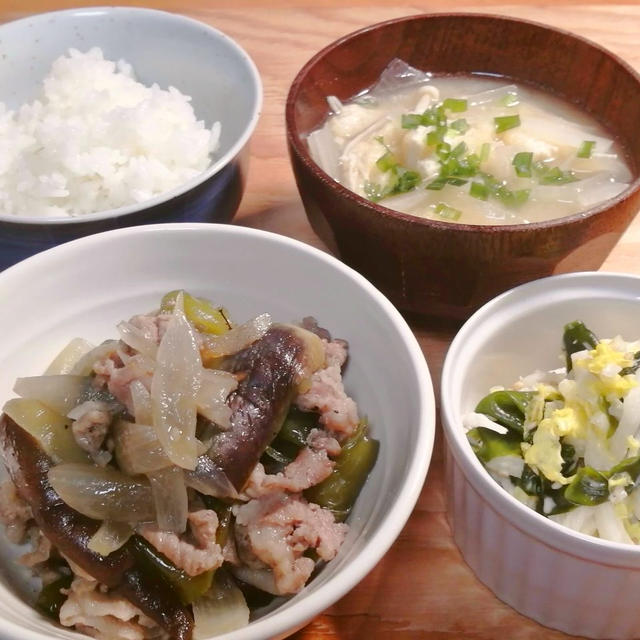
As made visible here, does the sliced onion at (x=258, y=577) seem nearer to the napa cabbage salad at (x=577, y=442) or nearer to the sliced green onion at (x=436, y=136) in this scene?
the napa cabbage salad at (x=577, y=442)

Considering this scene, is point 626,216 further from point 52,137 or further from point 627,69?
point 52,137

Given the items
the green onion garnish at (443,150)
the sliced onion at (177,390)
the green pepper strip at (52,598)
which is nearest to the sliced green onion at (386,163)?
the green onion garnish at (443,150)

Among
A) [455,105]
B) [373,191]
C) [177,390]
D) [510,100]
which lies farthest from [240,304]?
[510,100]

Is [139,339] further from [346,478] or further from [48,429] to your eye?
[346,478]

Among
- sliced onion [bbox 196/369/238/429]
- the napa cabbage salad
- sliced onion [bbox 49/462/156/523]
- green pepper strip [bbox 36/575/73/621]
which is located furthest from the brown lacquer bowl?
green pepper strip [bbox 36/575/73/621]

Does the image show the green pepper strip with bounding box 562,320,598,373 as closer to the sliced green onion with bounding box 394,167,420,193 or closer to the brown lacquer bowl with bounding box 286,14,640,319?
the brown lacquer bowl with bounding box 286,14,640,319

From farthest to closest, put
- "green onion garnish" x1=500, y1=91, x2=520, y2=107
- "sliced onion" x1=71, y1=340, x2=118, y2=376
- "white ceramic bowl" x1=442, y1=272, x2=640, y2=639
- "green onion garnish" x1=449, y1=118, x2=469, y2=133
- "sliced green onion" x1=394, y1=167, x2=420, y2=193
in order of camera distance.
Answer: "green onion garnish" x1=500, y1=91, x2=520, y2=107 → "green onion garnish" x1=449, y1=118, x2=469, y2=133 → "sliced green onion" x1=394, y1=167, x2=420, y2=193 → "sliced onion" x1=71, y1=340, x2=118, y2=376 → "white ceramic bowl" x1=442, y1=272, x2=640, y2=639
